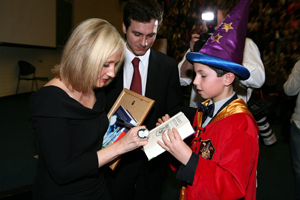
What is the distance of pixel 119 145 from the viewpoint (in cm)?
119

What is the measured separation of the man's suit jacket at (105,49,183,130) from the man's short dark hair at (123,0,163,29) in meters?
0.31

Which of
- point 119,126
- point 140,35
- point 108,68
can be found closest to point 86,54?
point 108,68

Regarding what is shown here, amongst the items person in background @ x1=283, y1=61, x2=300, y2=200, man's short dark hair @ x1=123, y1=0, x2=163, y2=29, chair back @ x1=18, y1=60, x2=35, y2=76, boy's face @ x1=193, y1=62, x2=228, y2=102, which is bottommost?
chair back @ x1=18, y1=60, x2=35, y2=76

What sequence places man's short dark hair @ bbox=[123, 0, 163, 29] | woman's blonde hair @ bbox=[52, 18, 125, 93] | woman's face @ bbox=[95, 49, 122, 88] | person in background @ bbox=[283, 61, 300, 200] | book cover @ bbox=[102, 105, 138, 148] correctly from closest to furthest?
1. woman's blonde hair @ bbox=[52, 18, 125, 93]
2. woman's face @ bbox=[95, 49, 122, 88]
3. book cover @ bbox=[102, 105, 138, 148]
4. man's short dark hair @ bbox=[123, 0, 163, 29]
5. person in background @ bbox=[283, 61, 300, 200]

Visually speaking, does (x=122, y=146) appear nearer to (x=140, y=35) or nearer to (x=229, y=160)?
(x=229, y=160)

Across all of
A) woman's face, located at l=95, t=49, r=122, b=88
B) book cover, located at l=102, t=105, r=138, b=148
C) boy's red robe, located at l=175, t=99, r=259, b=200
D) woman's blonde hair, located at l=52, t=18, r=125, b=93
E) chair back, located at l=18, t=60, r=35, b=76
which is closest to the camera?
boy's red robe, located at l=175, t=99, r=259, b=200

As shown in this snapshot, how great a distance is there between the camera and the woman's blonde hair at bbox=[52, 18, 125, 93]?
115 centimetres

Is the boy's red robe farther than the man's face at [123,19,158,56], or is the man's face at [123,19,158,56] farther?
the man's face at [123,19,158,56]

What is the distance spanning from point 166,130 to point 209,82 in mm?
410

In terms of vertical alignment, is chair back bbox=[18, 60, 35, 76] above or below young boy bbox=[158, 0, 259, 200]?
below

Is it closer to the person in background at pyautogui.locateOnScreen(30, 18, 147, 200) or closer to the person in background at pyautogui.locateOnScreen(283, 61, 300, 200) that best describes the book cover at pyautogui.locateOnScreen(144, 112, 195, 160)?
the person in background at pyautogui.locateOnScreen(30, 18, 147, 200)

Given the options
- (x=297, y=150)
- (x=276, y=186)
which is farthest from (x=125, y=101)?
(x=276, y=186)

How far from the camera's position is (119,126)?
1411 millimetres

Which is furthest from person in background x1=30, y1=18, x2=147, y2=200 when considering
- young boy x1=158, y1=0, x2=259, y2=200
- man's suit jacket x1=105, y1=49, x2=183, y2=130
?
man's suit jacket x1=105, y1=49, x2=183, y2=130
